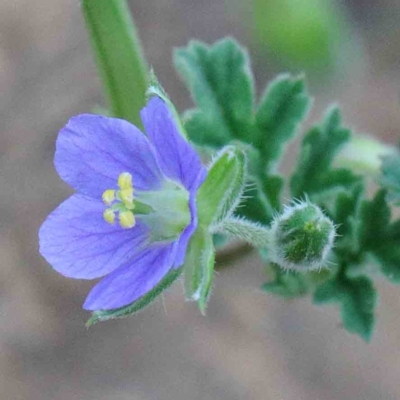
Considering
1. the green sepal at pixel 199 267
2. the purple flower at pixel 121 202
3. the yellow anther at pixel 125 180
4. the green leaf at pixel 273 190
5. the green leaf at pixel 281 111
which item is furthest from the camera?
the green leaf at pixel 281 111

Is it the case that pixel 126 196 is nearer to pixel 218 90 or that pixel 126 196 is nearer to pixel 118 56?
pixel 118 56

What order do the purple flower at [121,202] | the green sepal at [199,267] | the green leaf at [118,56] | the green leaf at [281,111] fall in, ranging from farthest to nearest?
1. the green leaf at [281,111]
2. the green leaf at [118,56]
3. the purple flower at [121,202]
4. the green sepal at [199,267]

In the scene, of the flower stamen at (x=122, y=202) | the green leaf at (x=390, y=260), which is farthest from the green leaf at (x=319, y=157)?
the flower stamen at (x=122, y=202)

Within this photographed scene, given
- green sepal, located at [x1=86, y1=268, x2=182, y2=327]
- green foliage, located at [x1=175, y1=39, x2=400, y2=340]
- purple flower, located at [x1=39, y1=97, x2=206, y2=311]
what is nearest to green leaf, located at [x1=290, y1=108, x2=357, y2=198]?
green foliage, located at [x1=175, y1=39, x2=400, y2=340]

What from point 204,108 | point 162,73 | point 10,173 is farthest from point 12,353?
point 204,108

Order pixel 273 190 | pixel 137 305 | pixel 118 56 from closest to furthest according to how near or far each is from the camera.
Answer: pixel 137 305 → pixel 118 56 → pixel 273 190

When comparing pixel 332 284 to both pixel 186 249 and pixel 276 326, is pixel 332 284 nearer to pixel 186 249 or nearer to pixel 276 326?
pixel 186 249

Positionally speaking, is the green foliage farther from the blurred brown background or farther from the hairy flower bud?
the blurred brown background

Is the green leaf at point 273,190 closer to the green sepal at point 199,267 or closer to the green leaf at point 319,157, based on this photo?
the green leaf at point 319,157

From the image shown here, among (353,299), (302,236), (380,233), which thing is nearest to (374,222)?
(380,233)
